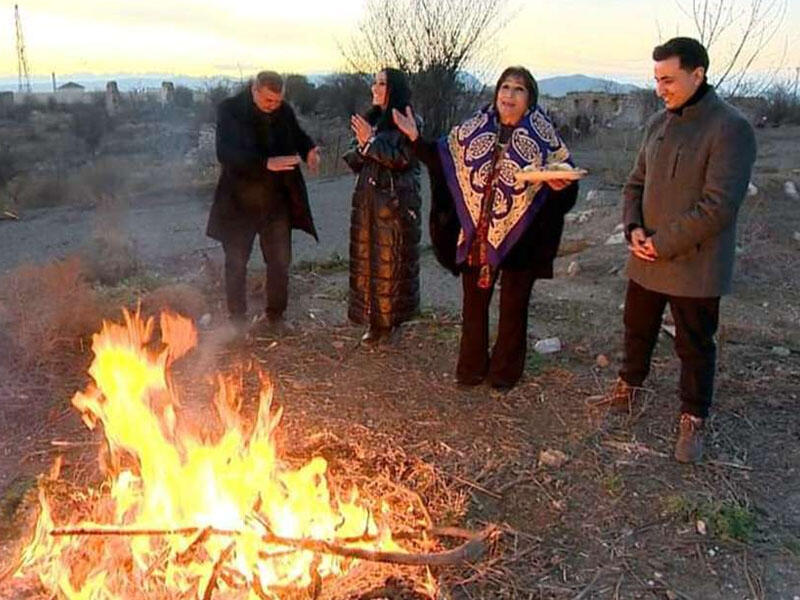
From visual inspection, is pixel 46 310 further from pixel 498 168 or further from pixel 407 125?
pixel 498 168

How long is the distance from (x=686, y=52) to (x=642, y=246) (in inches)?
33.7

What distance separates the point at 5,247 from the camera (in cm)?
977

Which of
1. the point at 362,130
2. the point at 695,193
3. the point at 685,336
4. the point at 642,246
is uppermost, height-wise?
the point at 362,130

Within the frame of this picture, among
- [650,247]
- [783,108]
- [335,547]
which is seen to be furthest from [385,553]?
[783,108]

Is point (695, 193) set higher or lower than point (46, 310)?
higher

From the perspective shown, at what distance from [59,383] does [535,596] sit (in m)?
3.01

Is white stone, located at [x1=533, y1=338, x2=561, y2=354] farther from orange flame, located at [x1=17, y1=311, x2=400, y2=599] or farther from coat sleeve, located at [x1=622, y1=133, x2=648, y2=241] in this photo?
orange flame, located at [x1=17, y1=311, x2=400, y2=599]

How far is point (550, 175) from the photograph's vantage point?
12.5 ft

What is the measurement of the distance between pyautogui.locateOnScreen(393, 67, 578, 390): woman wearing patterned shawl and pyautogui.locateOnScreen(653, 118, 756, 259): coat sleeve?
0.68m

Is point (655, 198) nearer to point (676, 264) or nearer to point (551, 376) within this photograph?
point (676, 264)

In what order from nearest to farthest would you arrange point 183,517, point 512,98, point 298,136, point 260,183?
point 183,517 → point 512,98 → point 260,183 → point 298,136

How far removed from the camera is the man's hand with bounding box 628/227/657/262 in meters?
3.68

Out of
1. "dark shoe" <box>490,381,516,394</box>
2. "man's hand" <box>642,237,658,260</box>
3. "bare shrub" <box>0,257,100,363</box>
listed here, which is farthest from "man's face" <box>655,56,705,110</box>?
"bare shrub" <box>0,257,100,363</box>

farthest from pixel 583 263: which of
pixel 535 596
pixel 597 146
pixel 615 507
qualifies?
pixel 597 146
